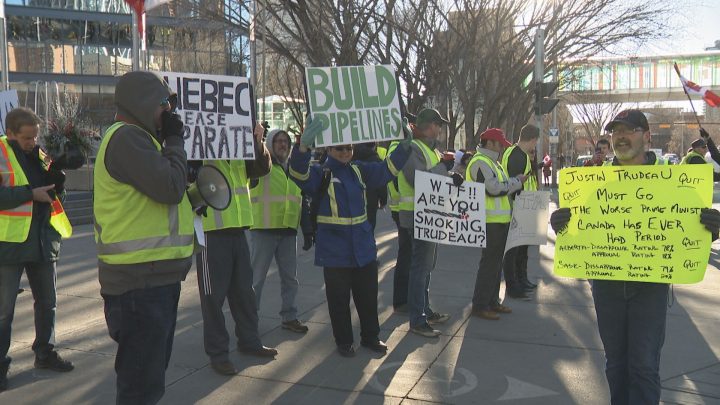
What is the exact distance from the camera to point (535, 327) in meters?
6.33

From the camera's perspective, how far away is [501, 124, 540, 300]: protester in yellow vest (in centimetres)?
737

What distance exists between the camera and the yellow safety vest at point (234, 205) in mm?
5031

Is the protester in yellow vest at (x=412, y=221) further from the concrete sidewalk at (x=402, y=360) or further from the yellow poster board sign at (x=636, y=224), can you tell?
the yellow poster board sign at (x=636, y=224)

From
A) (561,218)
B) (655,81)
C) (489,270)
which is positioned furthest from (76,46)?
(561,218)

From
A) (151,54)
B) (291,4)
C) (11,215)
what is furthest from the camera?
(151,54)

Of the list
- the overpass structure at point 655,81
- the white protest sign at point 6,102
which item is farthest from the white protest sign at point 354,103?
the overpass structure at point 655,81

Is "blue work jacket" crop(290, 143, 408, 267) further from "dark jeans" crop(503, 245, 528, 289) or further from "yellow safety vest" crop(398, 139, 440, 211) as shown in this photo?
"dark jeans" crop(503, 245, 528, 289)

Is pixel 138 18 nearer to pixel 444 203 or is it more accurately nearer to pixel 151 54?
pixel 444 203

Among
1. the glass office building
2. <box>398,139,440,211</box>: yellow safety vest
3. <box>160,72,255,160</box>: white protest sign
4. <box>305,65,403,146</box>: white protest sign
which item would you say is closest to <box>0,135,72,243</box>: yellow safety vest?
<box>160,72,255,160</box>: white protest sign

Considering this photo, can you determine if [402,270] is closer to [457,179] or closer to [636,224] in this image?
[457,179]

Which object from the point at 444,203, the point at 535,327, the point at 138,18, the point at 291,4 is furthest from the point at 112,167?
the point at 291,4

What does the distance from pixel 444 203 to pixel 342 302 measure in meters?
1.41

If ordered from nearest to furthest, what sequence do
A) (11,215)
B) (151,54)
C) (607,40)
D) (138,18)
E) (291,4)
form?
(11,215)
(138,18)
(291,4)
(607,40)
(151,54)

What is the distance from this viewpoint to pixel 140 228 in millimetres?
3166
